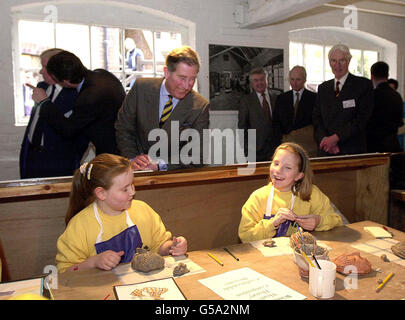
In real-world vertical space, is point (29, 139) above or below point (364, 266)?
above

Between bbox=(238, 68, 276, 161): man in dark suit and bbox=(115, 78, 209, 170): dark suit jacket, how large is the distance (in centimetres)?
207

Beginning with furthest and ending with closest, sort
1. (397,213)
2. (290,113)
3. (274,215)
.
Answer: (290,113) → (397,213) → (274,215)

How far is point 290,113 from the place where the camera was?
14.7ft

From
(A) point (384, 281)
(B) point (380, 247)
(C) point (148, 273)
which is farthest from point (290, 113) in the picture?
(C) point (148, 273)

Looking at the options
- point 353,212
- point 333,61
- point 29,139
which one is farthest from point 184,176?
point 333,61

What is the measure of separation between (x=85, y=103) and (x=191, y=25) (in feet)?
9.67

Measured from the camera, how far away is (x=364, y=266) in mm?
1406

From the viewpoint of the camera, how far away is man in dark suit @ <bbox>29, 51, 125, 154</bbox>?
9.20 ft

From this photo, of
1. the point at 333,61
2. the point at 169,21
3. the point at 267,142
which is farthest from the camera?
the point at 169,21

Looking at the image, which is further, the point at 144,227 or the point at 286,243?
the point at 144,227

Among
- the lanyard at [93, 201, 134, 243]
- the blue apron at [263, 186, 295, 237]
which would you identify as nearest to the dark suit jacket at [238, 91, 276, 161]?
the blue apron at [263, 186, 295, 237]

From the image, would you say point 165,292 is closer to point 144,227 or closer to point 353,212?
point 144,227

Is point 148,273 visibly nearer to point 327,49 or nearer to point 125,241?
point 125,241

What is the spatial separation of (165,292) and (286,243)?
71cm
